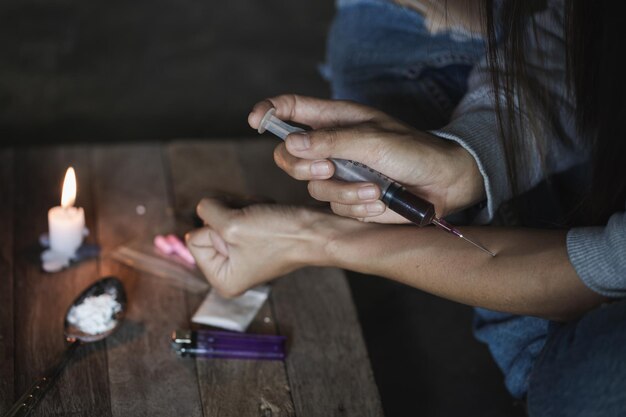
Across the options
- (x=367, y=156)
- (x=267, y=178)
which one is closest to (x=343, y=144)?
(x=367, y=156)

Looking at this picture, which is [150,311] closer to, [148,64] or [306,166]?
[306,166]

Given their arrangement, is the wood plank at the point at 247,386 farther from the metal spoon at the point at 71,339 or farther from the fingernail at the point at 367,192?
the fingernail at the point at 367,192

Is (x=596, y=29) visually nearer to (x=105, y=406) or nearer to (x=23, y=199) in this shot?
(x=105, y=406)

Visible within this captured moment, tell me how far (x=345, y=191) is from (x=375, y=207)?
5cm

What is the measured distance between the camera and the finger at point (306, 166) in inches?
36.9

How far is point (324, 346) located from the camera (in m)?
1.06

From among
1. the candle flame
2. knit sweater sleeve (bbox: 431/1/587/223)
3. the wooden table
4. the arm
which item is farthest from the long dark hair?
the candle flame

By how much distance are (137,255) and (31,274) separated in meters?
0.15

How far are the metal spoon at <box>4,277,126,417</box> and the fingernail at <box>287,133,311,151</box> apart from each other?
0.36 m

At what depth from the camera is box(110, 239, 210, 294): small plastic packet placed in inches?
44.6

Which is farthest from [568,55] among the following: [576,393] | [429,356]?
[429,356]

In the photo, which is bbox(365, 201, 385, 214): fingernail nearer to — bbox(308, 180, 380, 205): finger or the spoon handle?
bbox(308, 180, 380, 205): finger

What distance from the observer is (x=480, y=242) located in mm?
998

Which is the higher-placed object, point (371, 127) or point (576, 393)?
point (371, 127)
